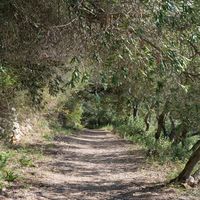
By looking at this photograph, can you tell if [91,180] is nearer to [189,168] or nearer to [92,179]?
[92,179]

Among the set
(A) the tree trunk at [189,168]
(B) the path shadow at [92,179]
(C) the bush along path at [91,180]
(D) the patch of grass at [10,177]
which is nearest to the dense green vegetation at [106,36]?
(D) the patch of grass at [10,177]

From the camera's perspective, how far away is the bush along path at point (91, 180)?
1048cm

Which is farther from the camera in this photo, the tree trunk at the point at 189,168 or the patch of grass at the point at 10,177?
the tree trunk at the point at 189,168

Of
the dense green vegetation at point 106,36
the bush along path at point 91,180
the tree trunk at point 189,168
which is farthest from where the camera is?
the tree trunk at point 189,168

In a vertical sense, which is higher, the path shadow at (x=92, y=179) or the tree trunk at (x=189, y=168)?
the tree trunk at (x=189, y=168)

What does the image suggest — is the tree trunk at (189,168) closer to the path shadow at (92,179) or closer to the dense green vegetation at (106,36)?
the path shadow at (92,179)

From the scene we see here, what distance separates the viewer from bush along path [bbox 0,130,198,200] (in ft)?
34.4

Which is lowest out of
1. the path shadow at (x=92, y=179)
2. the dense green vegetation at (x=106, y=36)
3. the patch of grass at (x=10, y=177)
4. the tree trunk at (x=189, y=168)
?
the path shadow at (x=92, y=179)

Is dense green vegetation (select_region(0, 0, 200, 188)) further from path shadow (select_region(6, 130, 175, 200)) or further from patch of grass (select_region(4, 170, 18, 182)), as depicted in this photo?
path shadow (select_region(6, 130, 175, 200))

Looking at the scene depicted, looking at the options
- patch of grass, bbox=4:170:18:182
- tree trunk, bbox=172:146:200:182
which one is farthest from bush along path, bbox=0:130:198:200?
tree trunk, bbox=172:146:200:182

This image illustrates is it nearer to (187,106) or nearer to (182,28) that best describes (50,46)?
(182,28)

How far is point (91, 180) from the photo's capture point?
13.1m

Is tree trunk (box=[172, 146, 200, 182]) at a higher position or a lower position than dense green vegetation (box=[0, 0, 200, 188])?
lower

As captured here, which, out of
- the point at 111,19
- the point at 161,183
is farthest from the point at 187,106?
the point at 111,19
